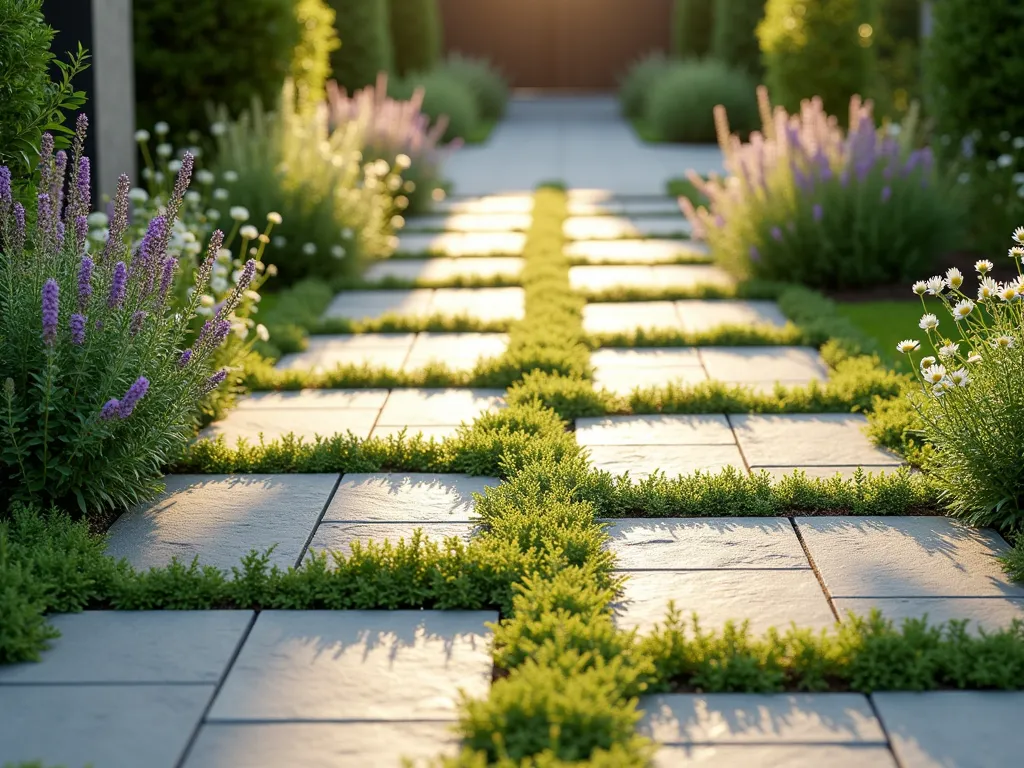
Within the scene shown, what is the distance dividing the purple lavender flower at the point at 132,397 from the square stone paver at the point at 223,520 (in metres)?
0.39

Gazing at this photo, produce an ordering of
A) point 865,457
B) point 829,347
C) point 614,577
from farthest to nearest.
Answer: point 829,347 → point 865,457 → point 614,577

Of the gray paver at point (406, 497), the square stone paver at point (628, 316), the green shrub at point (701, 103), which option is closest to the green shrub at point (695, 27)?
the green shrub at point (701, 103)

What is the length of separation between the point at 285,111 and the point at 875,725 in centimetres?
579

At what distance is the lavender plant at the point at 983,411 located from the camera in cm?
328

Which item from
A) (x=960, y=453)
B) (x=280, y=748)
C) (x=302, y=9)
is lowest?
(x=280, y=748)

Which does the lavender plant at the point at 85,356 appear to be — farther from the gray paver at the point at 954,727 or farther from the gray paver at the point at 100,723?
the gray paver at the point at 954,727

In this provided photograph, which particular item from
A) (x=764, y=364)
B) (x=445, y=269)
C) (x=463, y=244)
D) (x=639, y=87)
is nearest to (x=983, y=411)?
(x=764, y=364)

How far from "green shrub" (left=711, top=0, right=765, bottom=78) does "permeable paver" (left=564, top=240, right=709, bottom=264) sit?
8.53m

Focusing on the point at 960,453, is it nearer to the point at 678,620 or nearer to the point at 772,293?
the point at 678,620

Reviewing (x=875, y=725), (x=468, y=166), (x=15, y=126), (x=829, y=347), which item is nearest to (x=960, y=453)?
(x=875, y=725)

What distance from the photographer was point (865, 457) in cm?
395

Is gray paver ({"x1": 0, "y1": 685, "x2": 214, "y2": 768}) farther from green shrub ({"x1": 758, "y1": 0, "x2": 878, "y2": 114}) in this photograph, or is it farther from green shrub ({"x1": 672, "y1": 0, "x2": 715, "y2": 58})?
green shrub ({"x1": 672, "y1": 0, "x2": 715, "y2": 58})

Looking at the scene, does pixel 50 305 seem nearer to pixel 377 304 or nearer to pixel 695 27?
pixel 377 304

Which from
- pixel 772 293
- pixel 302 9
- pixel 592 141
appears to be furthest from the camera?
pixel 592 141
